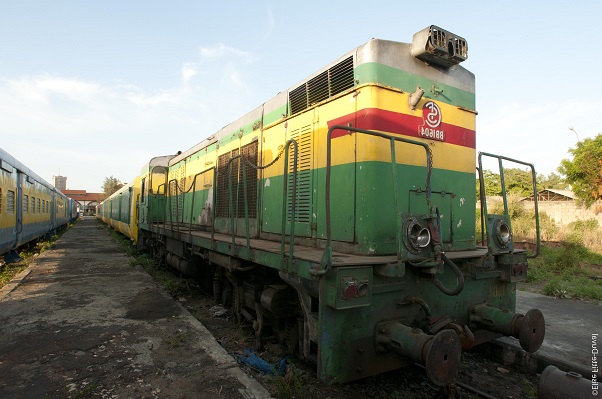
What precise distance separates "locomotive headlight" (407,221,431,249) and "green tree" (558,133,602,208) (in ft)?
70.5

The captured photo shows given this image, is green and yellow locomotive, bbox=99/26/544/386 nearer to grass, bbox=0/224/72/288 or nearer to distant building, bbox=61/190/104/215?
grass, bbox=0/224/72/288

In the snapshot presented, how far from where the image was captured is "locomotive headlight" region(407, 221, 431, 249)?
2.80 m

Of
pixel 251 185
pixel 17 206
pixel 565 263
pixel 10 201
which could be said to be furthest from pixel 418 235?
pixel 17 206

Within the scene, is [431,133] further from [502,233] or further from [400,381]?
[400,381]

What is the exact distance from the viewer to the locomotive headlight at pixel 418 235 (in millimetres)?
2805

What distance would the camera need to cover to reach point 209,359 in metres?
3.79

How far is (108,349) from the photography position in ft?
13.3

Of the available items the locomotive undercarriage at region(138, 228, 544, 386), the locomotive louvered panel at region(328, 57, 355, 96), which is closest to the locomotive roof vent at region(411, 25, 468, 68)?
the locomotive louvered panel at region(328, 57, 355, 96)

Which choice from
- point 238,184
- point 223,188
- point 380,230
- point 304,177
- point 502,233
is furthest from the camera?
point 223,188

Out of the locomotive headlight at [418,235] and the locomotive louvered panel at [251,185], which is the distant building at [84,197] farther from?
the locomotive headlight at [418,235]

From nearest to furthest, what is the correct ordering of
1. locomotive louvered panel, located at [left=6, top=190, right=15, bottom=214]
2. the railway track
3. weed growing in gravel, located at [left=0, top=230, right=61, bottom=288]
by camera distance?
the railway track, weed growing in gravel, located at [left=0, top=230, right=61, bottom=288], locomotive louvered panel, located at [left=6, top=190, right=15, bottom=214]

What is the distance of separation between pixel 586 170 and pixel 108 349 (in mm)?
23861

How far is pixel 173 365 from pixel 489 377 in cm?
330

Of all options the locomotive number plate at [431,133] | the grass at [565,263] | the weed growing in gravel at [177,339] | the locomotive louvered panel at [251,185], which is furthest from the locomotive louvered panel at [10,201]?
the grass at [565,263]
